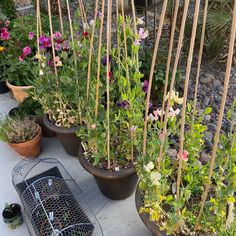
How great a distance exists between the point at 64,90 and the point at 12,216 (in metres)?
0.84

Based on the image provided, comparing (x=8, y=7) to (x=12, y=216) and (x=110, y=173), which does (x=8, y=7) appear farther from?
(x=110, y=173)

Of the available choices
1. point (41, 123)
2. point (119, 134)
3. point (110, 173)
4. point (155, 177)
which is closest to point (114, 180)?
point (110, 173)

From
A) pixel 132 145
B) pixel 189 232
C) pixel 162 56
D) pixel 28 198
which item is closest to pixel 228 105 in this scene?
pixel 162 56

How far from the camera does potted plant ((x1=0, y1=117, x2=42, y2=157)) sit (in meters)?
2.14

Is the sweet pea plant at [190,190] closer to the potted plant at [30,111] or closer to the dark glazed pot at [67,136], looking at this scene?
the dark glazed pot at [67,136]

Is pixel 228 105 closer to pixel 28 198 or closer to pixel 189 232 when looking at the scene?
pixel 189 232

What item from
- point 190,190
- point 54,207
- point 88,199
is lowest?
point 88,199

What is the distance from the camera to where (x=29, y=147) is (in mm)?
2180

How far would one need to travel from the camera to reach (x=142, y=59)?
97.3 inches

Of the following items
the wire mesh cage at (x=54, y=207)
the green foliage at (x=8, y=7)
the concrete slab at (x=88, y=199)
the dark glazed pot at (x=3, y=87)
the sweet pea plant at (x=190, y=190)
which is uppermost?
Answer: the green foliage at (x=8, y=7)

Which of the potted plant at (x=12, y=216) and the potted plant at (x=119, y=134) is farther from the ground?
the potted plant at (x=119, y=134)

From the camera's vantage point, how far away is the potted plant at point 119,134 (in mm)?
1547

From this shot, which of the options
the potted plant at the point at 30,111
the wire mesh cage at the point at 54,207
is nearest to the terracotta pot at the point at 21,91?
the potted plant at the point at 30,111

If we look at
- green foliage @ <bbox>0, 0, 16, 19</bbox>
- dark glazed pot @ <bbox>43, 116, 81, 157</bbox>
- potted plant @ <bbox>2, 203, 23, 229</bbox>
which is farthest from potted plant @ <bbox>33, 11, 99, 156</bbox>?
green foliage @ <bbox>0, 0, 16, 19</bbox>
